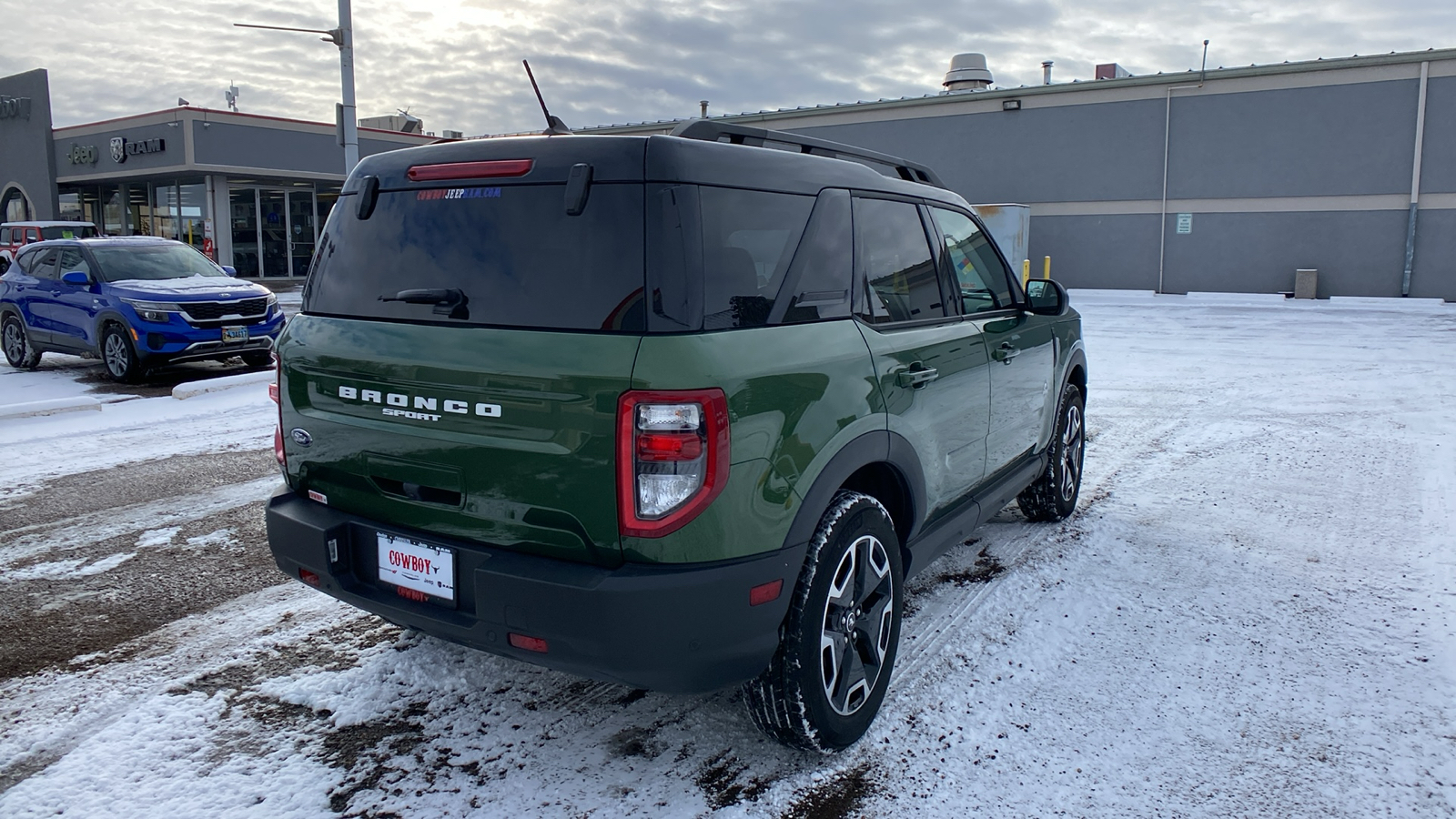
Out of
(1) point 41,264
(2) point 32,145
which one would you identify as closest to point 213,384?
(1) point 41,264

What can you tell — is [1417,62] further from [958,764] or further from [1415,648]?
[958,764]

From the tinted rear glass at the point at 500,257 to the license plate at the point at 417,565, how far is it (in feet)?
2.24

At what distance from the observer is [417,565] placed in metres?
2.89

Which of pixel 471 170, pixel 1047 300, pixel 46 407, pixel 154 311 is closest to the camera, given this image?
pixel 471 170

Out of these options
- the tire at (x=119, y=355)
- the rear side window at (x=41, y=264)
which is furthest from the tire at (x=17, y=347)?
the tire at (x=119, y=355)

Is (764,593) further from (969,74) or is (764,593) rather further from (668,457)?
(969,74)

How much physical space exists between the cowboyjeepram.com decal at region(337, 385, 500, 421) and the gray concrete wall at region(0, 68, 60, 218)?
4123cm

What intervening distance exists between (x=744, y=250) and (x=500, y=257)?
719 mm

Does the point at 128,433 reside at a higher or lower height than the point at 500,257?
lower

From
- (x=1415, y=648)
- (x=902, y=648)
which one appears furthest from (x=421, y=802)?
(x=1415, y=648)

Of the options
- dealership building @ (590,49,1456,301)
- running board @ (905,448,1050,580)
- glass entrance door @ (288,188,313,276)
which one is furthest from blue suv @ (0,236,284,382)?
dealership building @ (590,49,1456,301)

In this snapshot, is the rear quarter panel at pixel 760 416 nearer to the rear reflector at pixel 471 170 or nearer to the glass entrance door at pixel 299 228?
the rear reflector at pixel 471 170

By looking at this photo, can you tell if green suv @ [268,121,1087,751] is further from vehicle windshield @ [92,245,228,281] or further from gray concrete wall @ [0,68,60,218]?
gray concrete wall @ [0,68,60,218]

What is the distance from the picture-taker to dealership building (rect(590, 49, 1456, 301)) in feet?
74.9
